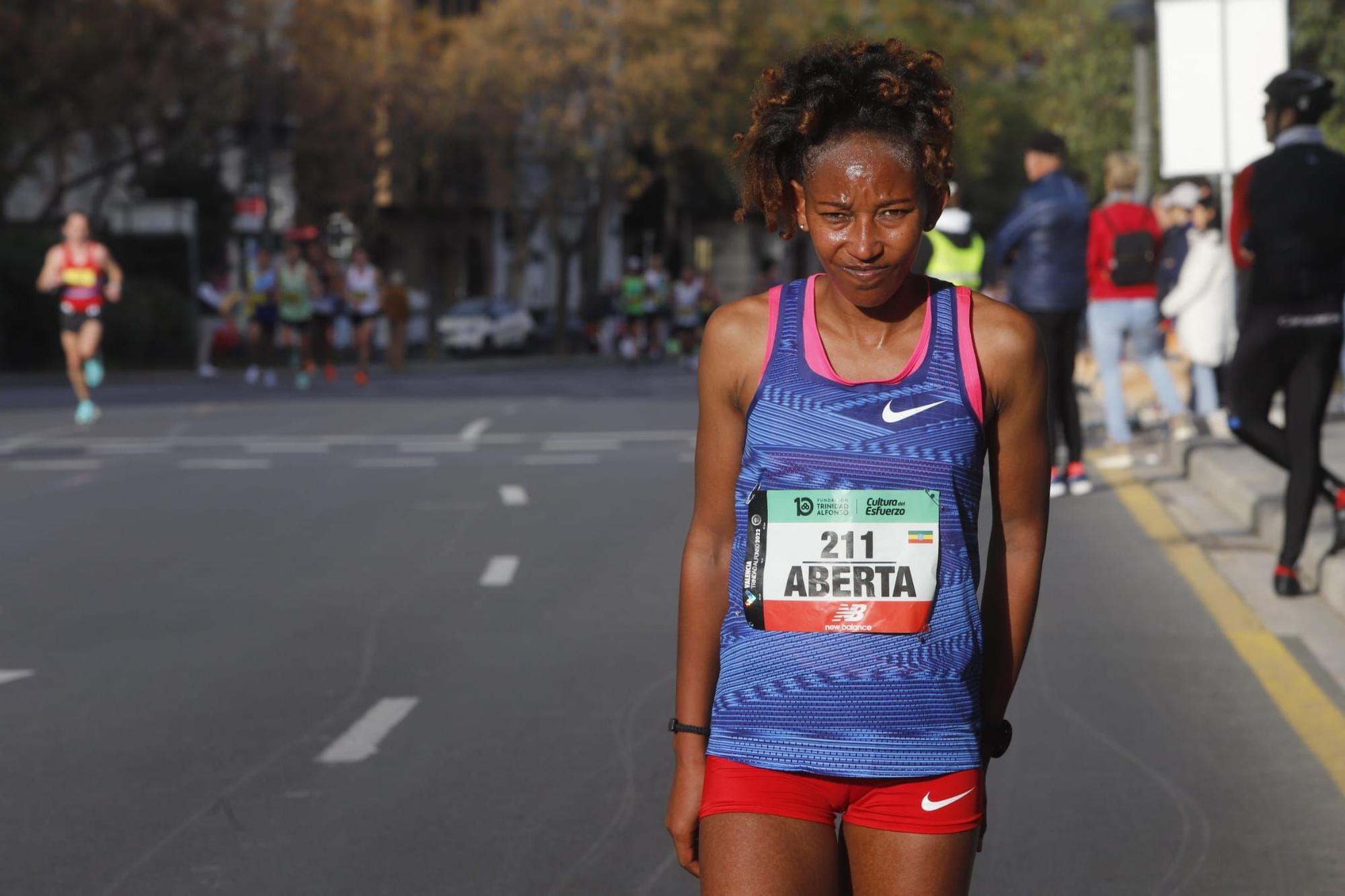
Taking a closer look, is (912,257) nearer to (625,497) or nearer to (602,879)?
(602,879)

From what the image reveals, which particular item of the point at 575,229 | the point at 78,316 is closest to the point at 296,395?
the point at 78,316

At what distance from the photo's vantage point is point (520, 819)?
5805mm

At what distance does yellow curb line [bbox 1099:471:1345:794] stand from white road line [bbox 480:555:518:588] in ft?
9.88

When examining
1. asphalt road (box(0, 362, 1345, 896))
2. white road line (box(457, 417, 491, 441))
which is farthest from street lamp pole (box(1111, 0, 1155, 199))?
asphalt road (box(0, 362, 1345, 896))

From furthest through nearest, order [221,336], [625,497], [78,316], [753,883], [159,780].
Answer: [221,336]
[78,316]
[625,497]
[159,780]
[753,883]

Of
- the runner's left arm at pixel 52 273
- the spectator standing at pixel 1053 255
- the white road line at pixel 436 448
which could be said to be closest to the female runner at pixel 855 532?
the spectator standing at pixel 1053 255

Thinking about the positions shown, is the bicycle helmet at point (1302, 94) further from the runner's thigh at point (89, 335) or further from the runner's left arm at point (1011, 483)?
the runner's thigh at point (89, 335)

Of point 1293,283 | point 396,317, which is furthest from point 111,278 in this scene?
point 396,317

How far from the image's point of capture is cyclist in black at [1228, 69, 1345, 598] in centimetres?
850

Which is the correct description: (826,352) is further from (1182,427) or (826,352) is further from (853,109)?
(1182,427)

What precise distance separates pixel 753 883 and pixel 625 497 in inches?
443

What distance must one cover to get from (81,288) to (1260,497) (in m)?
13.7

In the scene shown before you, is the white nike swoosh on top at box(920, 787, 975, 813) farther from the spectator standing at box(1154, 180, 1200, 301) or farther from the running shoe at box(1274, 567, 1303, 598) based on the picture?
the spectator standing at box(1154, 180, 1200, 301)

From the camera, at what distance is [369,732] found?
6961 mm
